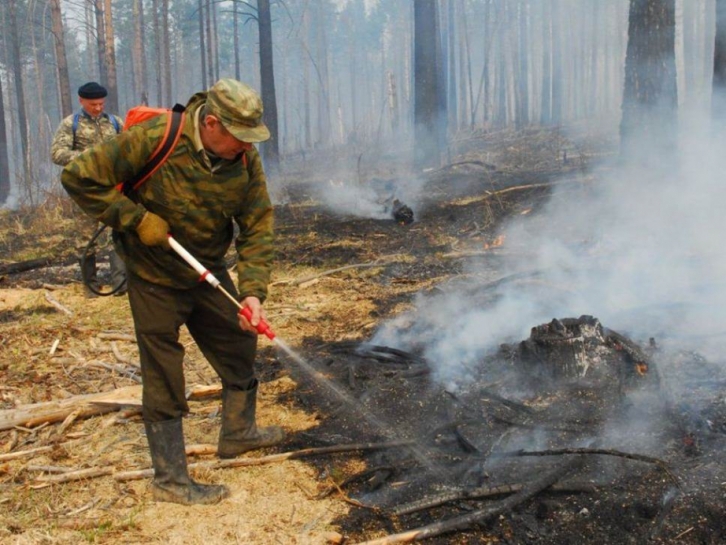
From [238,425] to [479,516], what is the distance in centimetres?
162

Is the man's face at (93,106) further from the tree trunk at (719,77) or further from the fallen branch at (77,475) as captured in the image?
the tree trunk at (719,77)

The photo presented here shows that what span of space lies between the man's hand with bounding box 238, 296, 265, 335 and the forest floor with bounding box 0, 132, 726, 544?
0.95 m

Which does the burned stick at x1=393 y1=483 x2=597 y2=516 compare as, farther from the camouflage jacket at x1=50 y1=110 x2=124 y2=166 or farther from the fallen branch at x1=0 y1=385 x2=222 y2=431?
the camouflage jacket at x1=50 y1=110 x2=124 y2=166

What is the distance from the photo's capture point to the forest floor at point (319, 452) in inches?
124

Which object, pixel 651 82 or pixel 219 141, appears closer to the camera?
pixel 219 141

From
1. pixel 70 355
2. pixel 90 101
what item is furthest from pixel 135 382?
pixel 90 101

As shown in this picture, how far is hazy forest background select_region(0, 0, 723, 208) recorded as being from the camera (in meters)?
16.5

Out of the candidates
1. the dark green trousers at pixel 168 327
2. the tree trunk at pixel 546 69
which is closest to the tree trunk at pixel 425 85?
the dark green trousers at pixel 168 327

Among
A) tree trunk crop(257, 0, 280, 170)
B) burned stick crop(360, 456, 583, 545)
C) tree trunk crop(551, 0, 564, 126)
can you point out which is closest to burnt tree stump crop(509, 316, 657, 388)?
burned stick crop(360, 456, 583, 545)

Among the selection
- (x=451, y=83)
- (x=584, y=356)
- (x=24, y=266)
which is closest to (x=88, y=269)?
(x=584, y=356)

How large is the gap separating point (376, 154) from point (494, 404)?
2302cm

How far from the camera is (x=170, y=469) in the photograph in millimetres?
3475

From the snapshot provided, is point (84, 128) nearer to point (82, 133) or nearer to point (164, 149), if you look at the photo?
point (82, 133)

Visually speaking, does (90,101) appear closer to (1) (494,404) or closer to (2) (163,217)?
(2) (163,217)
